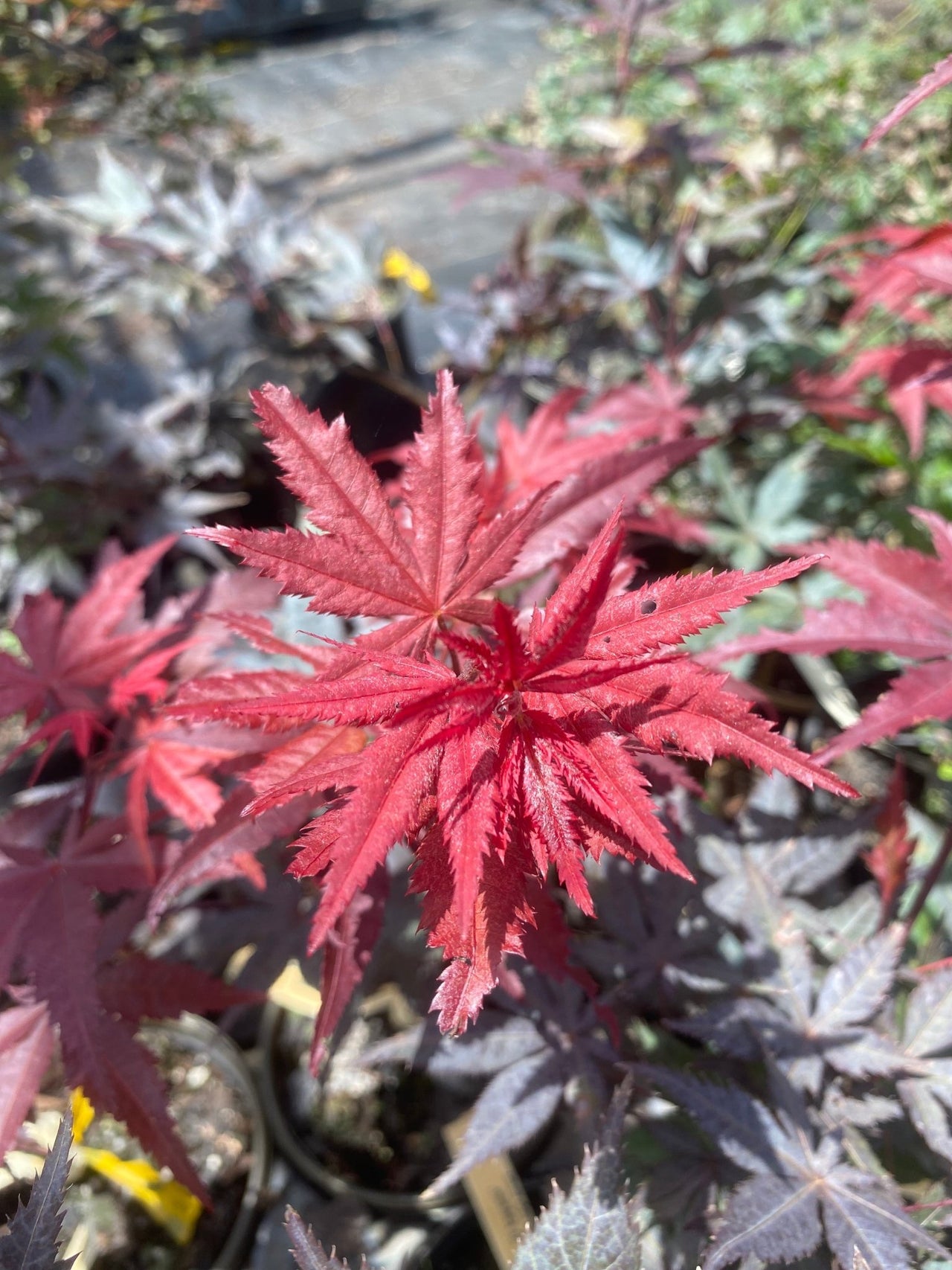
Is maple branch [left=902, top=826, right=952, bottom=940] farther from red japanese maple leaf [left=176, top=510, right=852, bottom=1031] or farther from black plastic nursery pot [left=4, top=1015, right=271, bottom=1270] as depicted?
black plastic nursery pot [left=4, top=1015, right=271, bottom=1270]

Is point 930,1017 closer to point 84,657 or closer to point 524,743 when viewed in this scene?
point 524,743

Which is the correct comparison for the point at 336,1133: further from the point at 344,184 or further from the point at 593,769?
the point at 344,184

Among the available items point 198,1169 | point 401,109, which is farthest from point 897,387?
point 401,109

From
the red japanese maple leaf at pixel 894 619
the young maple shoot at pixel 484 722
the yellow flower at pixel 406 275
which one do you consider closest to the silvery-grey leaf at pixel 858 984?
the red japanese maple leaf at pixel 894 619

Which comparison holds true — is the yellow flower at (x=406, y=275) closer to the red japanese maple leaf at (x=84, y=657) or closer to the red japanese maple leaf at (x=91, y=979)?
the red japanese maple leaf at (x=84, y=657)

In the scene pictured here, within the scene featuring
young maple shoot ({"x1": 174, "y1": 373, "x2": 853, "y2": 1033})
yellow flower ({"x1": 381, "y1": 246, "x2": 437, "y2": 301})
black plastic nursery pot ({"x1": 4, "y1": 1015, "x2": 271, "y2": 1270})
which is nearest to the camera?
young maple shoot ({"x1": 174, "y1": 373, "x2": 853, "y2": 1033})

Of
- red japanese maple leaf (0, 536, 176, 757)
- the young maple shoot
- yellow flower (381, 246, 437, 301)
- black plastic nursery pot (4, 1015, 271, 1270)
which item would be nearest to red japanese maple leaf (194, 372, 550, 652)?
the young maple shoot

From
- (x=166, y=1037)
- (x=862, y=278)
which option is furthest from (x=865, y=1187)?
(x=862, y=278)
